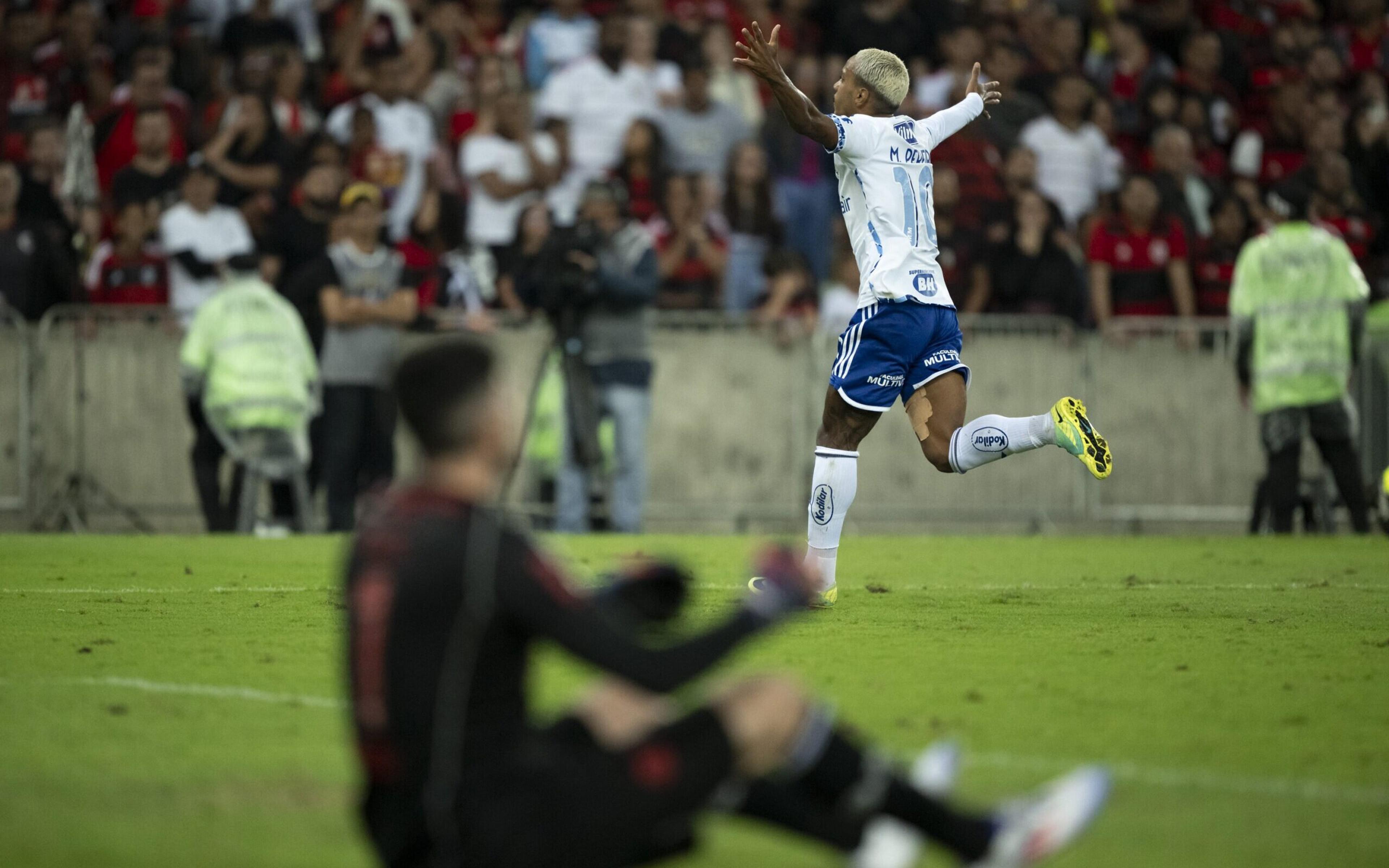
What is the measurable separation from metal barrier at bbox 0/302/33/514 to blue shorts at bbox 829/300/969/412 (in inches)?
379

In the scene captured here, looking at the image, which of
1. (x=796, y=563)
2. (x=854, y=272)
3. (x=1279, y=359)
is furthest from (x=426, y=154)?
(x=796, y=563)

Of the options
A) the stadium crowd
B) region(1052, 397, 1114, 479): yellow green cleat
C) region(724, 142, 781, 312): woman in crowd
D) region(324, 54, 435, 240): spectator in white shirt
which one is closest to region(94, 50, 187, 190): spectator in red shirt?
the stadium crowd

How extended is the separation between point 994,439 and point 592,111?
9843 mm

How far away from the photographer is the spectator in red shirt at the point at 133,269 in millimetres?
17406

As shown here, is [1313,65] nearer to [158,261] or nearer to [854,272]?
[854,272]

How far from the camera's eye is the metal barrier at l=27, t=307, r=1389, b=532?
675 inches

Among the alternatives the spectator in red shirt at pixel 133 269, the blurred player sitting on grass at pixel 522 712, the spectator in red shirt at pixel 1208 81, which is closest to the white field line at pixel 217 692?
the blurred player sitting on grass at pixel 522 712

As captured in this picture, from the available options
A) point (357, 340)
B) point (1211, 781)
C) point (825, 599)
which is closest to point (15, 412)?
point (357, 340)

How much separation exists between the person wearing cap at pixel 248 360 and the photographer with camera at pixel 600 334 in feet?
6.76

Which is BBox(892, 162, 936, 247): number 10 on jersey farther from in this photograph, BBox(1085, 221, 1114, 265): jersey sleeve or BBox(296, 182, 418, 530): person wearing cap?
BBox(1085, 221, 1114, 265): jersey sleeve

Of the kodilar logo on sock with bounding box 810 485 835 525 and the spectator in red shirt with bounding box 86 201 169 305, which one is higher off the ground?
the spectator in red shirt with bounding box 86 201 169 305

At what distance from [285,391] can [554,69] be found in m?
5.38

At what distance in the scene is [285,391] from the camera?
16.0 meters

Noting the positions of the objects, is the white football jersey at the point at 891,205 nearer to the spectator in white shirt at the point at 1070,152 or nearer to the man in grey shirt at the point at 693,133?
the man in grey shirt at the point at 693,133
